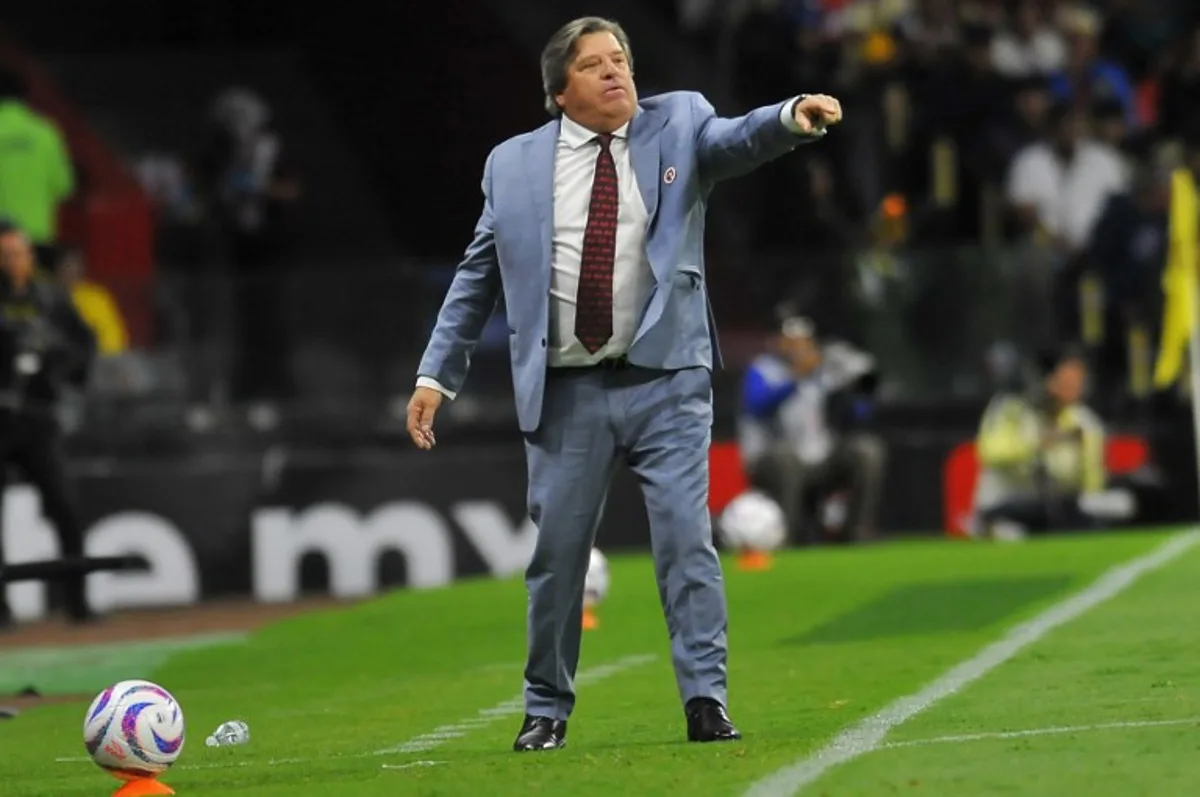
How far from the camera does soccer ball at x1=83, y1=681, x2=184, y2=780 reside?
7.48m

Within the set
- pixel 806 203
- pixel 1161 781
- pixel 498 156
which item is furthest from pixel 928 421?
pixel 1161 781

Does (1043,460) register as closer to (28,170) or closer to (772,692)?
(28,170)

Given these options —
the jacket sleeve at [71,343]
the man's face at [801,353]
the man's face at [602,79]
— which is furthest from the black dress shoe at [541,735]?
the man's face at [801,353]

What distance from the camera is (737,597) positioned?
15.1 metres

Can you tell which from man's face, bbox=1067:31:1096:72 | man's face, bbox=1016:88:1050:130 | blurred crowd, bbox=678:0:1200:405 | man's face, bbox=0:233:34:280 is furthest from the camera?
→ man's face, bbox=1067:31:1096:72

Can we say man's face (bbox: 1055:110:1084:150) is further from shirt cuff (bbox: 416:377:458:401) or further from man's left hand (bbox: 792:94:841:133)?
man's left hand (bbox: 792:94:841:133)

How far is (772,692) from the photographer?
32.7 ft

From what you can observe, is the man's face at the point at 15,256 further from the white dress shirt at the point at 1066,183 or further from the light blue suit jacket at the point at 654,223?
the light blue suit jacket at the point at 654,223

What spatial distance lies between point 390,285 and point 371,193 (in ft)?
11.1

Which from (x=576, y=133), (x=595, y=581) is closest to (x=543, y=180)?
(x=576, y=133)

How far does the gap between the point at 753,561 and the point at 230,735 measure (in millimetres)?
7619

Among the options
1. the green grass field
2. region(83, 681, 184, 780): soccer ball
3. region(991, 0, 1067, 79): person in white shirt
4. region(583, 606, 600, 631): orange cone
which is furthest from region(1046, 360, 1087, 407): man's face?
region(83, 681, 184, 780): soccer ball

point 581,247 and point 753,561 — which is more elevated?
point 581,247

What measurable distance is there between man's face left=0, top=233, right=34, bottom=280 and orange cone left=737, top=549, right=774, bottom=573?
4.80m
